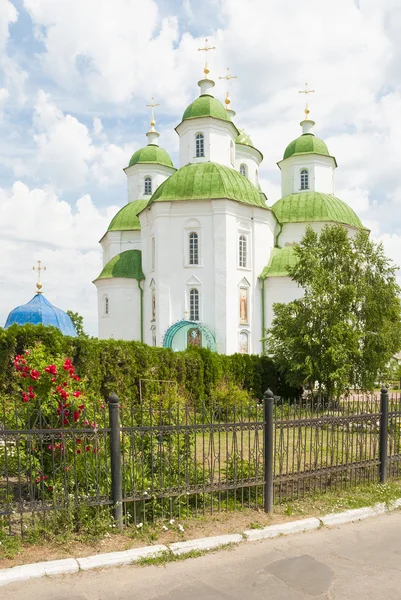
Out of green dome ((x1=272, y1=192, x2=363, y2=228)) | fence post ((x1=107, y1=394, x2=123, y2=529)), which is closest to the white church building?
green dome ((x1=272, y1=192, x2=363, y2=228))

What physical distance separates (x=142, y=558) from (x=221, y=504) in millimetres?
1690

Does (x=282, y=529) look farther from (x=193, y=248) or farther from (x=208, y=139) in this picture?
(x=208, y=139)

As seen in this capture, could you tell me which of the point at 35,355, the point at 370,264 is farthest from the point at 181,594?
the point at 370,264

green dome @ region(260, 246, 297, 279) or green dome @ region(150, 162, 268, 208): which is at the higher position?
green dome @ region(150, 162, 268, 208)

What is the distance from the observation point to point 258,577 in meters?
4.75

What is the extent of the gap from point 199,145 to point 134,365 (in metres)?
18.5

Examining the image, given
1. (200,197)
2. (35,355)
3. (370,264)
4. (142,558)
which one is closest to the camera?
(142,558)

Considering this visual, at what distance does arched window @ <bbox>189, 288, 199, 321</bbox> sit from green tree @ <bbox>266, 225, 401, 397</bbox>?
307 inches

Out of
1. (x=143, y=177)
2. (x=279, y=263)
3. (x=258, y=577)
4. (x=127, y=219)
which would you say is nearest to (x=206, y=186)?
(x=279, y=263)

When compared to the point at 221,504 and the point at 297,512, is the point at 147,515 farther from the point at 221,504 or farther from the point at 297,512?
the point at 297,512

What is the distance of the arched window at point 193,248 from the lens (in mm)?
27359

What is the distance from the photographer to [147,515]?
593cm

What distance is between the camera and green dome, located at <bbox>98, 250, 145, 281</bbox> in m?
30.2

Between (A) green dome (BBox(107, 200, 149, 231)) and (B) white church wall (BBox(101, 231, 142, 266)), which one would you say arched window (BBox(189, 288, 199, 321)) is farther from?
(A) green dome (BBox(107, 200, 149, 231))
